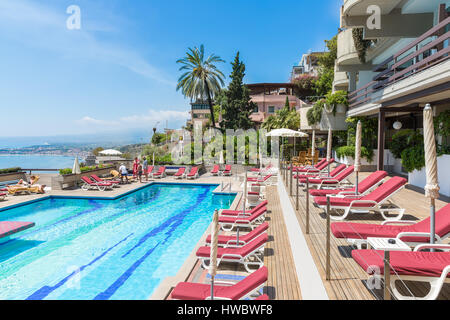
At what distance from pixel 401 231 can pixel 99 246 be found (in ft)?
27.1

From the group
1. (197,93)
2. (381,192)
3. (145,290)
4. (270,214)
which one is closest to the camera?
(145,290)

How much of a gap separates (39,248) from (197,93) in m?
26.8

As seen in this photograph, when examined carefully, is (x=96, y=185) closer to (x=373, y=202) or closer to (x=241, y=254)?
(x=241, y=254)

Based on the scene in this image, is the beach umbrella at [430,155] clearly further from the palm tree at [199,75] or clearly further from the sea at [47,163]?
the palm tree at [199,75]

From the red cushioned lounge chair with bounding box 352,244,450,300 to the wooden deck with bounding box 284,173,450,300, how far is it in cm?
37

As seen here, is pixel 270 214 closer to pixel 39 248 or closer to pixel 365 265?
pixel 365 265

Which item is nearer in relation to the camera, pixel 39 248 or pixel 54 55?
pixel 39 248

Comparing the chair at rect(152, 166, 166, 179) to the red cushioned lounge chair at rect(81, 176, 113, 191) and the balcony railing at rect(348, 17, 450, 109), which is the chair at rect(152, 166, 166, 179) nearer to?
the red cushioned lounge chair at rect(81, 176, 113, 191)

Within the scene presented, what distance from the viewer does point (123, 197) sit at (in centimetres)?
1605

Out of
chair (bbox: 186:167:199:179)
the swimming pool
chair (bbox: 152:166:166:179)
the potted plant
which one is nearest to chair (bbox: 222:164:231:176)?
chair (bbox: 186:167:199:179)

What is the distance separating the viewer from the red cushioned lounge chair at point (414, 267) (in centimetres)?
334

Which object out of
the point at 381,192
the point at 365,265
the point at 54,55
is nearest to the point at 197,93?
the point at 54,55

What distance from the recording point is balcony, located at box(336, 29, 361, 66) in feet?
56.3

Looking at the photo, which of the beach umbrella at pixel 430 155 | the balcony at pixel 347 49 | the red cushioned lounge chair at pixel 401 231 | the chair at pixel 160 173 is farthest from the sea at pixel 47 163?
the beach umbrella at pixel 430 155
